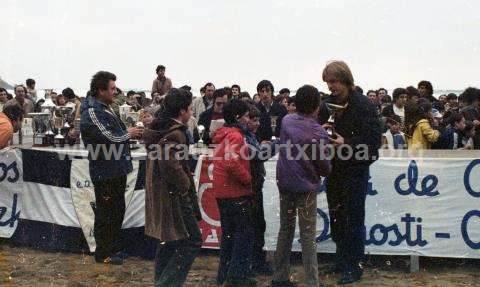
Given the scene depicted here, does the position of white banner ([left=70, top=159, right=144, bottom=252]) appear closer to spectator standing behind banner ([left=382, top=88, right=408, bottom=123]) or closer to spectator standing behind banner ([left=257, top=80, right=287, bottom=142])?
spectator standing behind banner ([left=257, top=80, right=287, bottom=142])

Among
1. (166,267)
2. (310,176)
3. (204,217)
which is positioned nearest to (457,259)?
(310,176)

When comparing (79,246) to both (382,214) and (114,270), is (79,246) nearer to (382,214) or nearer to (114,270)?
(114,270)

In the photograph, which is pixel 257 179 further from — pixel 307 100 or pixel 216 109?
pixel 216 109

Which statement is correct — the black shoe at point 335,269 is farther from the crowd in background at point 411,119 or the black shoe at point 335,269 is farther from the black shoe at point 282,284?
the crowd in background at point 411,119

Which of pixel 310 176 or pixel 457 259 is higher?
pixel 310 176

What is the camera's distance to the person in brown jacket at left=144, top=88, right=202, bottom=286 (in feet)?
16.3

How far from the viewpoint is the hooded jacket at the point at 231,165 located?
5.33 meters

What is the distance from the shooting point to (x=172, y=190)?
5.07 m

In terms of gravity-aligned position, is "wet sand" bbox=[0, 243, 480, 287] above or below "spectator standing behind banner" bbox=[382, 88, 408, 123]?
below

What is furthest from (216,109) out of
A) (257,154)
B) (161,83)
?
(161,83)

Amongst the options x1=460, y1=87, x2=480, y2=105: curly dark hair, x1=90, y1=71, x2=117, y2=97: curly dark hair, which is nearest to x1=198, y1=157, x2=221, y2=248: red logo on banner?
x1=90, y1=71, x2=117, y2=97: curly dark hair

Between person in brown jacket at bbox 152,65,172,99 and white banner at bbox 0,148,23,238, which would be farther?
person in brown jacket at bbox 152,65,172,99

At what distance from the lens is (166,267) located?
16.6 ft

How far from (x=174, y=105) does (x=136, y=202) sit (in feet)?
7.65
